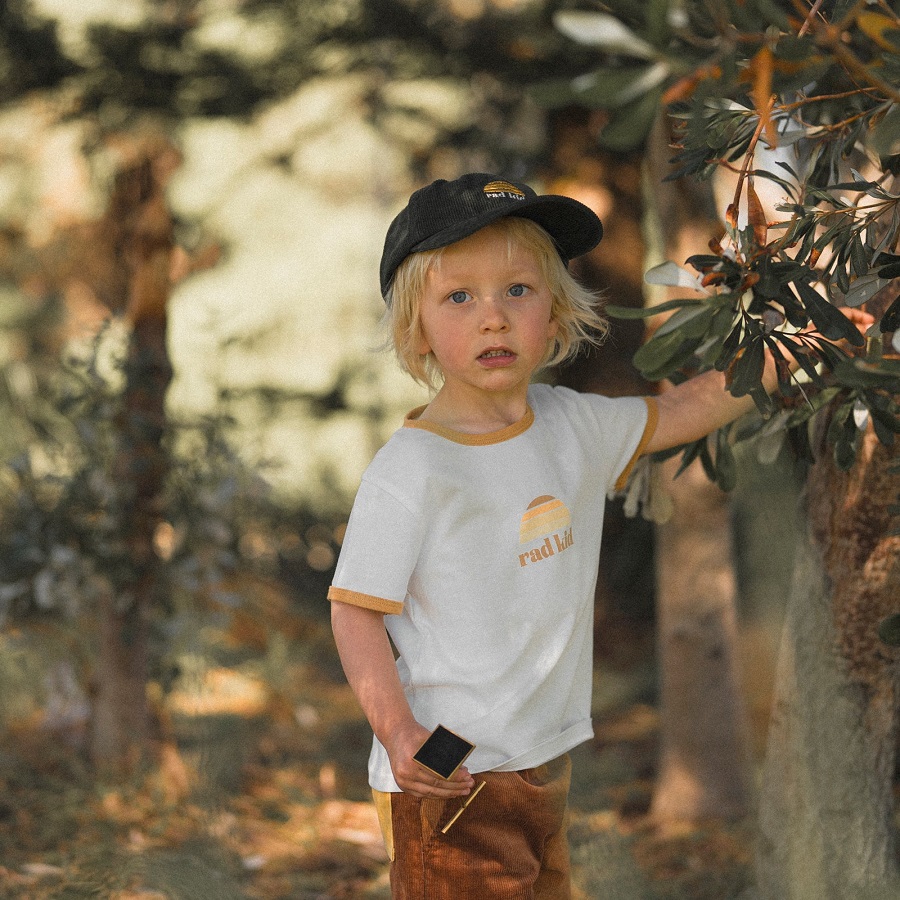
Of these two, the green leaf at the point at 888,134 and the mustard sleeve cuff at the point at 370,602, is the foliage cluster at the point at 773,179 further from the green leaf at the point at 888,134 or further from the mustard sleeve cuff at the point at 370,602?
the mustard sleeve cuff at the point at 370,602

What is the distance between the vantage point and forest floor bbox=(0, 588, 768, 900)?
8.80 feet

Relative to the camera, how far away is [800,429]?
1977 mm

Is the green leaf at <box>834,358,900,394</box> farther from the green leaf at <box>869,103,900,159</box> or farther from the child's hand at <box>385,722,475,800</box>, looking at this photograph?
the child's hand at <box>385,722,475,800</box>

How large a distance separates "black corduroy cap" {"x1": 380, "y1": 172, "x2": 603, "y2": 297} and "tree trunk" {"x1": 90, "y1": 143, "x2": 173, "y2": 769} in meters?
1.97

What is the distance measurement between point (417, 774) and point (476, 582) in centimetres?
32

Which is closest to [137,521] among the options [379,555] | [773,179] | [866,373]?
[379,555]

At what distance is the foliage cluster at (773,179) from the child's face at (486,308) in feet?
0.78

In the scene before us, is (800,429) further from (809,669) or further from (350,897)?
(350,897)

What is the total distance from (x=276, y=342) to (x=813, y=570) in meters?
4.93

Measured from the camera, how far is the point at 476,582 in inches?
69.3

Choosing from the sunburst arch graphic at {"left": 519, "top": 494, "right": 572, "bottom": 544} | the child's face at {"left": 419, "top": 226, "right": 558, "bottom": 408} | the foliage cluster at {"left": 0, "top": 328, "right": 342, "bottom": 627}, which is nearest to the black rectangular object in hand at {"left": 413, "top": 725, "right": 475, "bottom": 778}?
the sunburst arch graphic at {"left": 519, "top": 494, "right": 572, "bottom": 544}

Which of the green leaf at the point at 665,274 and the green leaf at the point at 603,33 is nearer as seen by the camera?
the green leaf at the point at 603,33

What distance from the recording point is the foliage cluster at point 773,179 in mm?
1042

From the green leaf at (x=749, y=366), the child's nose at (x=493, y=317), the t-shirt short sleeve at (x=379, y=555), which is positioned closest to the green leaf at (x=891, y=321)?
the green leaf at (x=749, y=366)
